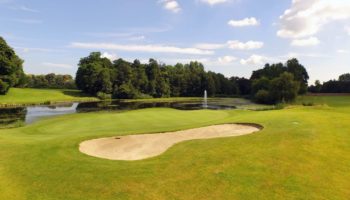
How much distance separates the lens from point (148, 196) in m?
12.4

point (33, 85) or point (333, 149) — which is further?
point (33, 85)

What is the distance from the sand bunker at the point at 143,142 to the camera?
17.9m

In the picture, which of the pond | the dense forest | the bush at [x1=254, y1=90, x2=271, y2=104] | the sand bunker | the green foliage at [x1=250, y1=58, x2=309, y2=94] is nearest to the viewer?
the sand bunker

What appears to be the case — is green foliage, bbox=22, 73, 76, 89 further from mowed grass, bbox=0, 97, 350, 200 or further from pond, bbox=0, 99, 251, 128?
mowed grass, bbox=0, 97, 350, 200

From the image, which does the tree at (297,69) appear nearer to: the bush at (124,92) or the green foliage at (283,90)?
the green foliage at (283,90)

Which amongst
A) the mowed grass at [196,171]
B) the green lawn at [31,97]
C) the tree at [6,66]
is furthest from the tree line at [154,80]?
the mowed grass at [196,171]

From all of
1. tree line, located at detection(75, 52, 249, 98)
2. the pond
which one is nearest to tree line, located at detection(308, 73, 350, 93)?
tree line, located at detection(75, 52, 249, 98)

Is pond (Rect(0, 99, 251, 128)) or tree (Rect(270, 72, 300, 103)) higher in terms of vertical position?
tree (Rect(270, 72, 300, 103))

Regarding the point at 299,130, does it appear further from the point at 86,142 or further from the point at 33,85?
the point at 33,85

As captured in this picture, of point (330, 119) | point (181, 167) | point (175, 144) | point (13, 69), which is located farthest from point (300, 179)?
point (13, 69)

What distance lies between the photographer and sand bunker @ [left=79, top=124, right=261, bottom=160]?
1788 cm

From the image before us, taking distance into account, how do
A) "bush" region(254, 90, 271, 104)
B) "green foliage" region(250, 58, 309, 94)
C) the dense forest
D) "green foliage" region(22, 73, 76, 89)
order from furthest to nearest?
1. "green foliage" region(22, 73, 76, 89)
2. "green foliage" region(250, 58, 309, 94)
3. the dense forest
4. "bush" region(254, 90, 271, 104)

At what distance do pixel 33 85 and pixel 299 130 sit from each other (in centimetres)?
15552

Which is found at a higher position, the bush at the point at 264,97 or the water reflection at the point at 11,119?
the bush at the point at 264,97
